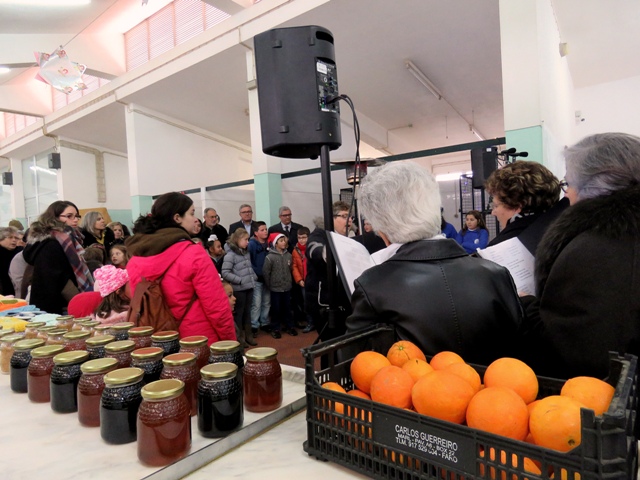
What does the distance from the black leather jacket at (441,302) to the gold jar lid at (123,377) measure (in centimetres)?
47

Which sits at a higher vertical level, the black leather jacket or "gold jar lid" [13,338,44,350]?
the black leather jacket

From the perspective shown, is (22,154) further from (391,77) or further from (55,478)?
(55,478)

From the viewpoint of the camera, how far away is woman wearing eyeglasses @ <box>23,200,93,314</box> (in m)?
2.56

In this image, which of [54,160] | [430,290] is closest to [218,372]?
[430,290]

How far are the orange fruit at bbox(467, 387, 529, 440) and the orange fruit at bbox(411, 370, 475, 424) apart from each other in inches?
0.7

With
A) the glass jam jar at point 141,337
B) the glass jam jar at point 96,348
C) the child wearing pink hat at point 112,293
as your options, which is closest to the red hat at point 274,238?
the child wearing pink hat at point 112,293

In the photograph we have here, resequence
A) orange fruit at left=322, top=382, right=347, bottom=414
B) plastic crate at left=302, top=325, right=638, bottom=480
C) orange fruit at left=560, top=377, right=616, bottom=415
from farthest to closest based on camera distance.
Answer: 1. orange fruit at left=322, top=382, right=347, bottom=414
2. orange fruit at left=560, top=377, right=616, bottom=415
3. plastic crate at left=302, top=325, right=638, bottom=480

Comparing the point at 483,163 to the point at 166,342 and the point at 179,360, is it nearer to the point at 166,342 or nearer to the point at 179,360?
the point at 166,342

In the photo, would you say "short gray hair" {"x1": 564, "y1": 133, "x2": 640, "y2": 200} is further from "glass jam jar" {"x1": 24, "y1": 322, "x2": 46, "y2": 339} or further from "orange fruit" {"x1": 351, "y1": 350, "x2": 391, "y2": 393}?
"glass jam jar" {"x1": 24, "y1": 322, "x2": 46, "y2": 339}

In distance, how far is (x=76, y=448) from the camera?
0.82 meters

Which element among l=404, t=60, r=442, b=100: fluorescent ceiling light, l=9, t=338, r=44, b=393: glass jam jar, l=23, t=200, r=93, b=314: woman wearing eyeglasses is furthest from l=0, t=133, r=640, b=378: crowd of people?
l=404, t=60, r=442, b=100: fluorescent ceiling light

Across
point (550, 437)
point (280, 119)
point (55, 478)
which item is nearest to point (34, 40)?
point (280, 119)

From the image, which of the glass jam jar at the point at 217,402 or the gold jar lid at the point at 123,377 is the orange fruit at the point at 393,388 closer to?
the glass jam jar at the point at 217,402

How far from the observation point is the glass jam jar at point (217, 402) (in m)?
0.82
